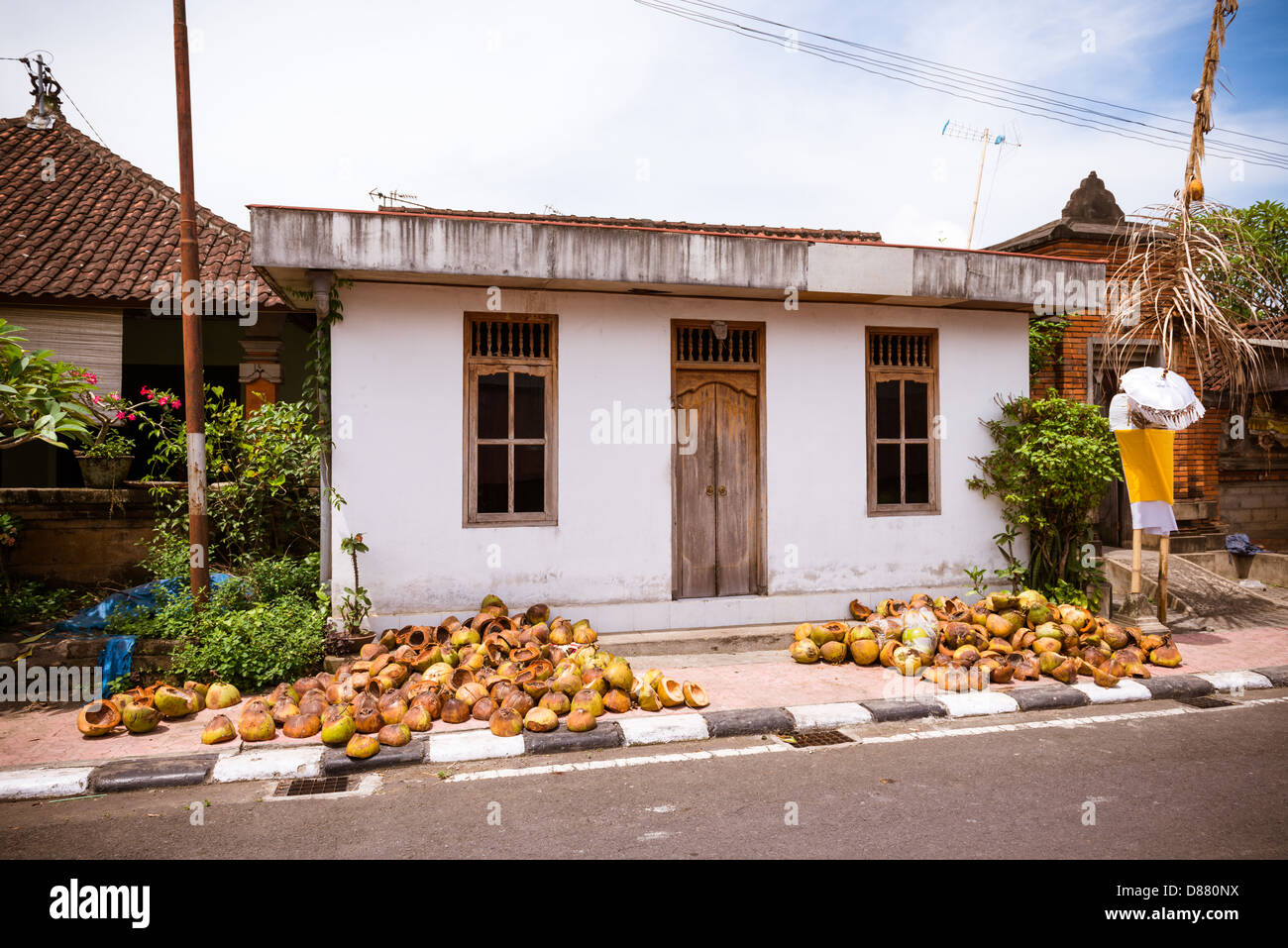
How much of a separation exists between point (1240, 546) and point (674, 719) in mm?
10392

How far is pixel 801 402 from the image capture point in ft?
29.0

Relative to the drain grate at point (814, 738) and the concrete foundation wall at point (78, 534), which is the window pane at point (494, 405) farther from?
the drain grate at point (814, 738)

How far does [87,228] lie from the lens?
11203mm

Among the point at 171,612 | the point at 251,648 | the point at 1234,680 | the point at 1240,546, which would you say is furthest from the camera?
the point at 1240,546

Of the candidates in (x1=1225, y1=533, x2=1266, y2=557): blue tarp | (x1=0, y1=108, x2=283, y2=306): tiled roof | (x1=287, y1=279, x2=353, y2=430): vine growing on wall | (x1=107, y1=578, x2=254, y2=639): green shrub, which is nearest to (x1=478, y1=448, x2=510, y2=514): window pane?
(x1=287, y1=279, x2=353, y2=430): vine growing on wall

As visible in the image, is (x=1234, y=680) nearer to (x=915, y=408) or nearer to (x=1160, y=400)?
(x=1160, y=400)

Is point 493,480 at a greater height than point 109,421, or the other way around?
point 109,421

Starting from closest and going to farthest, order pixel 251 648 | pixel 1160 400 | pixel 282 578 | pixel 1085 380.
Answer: pixel 251 648 < pixel 282 578 < pixel 1160 400 < pixel 1085 380

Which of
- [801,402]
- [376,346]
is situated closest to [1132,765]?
[801,402]

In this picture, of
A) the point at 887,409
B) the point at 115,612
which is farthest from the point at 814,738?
the point at 115,612

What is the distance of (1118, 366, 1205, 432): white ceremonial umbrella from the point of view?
8445mm
